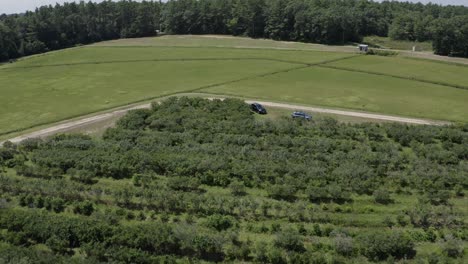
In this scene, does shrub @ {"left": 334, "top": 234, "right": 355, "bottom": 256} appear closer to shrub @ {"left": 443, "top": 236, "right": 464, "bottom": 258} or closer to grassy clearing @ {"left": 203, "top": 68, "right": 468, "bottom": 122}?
shrub @ {"left": 443, "top": 236, "right": 464, "bottom": 258}

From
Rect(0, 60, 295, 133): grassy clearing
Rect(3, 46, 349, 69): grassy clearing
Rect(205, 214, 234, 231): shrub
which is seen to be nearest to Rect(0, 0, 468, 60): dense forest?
Rect(3, 46, 349, 69): grassy clearing

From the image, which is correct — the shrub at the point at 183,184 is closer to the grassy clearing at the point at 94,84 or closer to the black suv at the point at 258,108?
the black suv at the point at 258,108

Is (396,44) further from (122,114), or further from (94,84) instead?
Result: (122,114)

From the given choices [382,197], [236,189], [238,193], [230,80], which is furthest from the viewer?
[230,80]

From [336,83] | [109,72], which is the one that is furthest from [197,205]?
[109,72]

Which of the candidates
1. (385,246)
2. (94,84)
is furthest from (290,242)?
(94,84)
